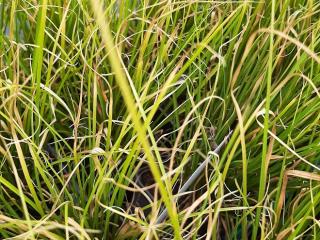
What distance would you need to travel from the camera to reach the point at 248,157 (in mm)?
625

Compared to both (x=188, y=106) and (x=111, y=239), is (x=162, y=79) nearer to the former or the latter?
(x=188, y=106)

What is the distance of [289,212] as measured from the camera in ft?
2.00

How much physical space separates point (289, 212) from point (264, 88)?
0.58 feet

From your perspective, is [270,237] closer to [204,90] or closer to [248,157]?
[248,157]

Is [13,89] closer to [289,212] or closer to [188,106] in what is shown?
[188,106]

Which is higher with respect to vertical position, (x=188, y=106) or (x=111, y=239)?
(x=188, y=106)

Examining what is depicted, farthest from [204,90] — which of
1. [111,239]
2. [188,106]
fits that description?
[111,239]

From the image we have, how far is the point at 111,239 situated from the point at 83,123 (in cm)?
16

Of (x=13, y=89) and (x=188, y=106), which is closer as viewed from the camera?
(x=13, y=89)

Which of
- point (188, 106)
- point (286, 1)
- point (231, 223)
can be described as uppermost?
point (286, 1)

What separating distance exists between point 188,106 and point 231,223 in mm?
170

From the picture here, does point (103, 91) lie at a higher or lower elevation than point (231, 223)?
higher

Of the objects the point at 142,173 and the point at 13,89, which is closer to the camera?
the point at 13,89

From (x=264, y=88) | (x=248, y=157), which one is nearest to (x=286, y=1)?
(x=264, y=88)
